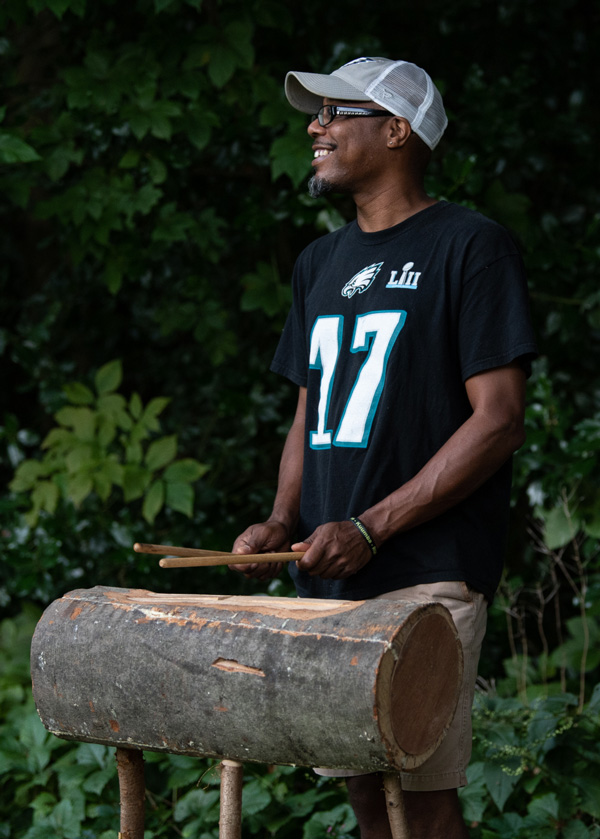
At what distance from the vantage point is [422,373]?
6.72 ft

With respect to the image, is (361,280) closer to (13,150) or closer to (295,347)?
(295,347)

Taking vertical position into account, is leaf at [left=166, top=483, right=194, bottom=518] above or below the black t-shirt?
below

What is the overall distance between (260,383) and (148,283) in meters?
0.66

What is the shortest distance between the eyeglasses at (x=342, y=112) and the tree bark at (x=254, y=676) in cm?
104

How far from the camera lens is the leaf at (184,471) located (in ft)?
12.5

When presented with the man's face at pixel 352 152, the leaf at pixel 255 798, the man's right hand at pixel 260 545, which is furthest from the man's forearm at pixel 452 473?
the leaf at pixel 255 798

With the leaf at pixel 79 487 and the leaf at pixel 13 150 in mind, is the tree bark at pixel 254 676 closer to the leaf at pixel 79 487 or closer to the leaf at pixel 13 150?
the leaf at pixel 13 150

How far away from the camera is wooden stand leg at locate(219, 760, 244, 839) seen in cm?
184

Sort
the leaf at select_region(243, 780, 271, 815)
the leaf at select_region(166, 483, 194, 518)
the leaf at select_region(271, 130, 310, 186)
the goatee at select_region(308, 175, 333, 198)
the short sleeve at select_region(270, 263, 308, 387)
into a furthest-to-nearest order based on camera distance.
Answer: the leaf at select_region(166, 483, 194, 518) < the leaf at select_region(271, 130, 310, 186) < the leaf at select_region(243, 780, 271, 815) < the short sleeve at select_region(270, 263, 308, 387) < the goatee at select_region(308, 175, 333, 198)

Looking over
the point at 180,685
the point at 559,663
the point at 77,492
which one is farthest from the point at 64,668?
the point at 559,663

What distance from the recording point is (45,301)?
191 inches

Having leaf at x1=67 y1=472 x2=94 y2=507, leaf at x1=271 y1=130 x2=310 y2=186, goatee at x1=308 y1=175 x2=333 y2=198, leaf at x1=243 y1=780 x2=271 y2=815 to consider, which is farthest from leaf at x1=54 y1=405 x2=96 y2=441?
goatee at x1=308 y1=175 x2=333 y2=198

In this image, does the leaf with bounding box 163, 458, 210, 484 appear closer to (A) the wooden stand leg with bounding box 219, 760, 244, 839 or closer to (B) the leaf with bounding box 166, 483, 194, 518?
(B) the leaf with bounding box 166, 483, 194, 518

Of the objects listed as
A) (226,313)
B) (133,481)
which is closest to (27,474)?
(133,481)
